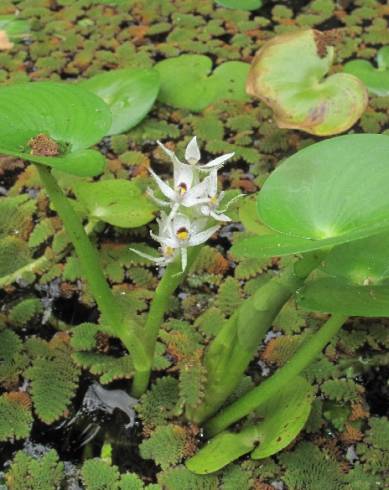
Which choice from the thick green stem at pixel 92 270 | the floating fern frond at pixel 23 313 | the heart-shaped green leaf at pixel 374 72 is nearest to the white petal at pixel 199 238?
the thick green stem at pixel 92 270

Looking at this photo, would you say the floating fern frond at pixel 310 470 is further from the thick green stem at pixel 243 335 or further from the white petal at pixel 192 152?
the white petal at pixel 192 152

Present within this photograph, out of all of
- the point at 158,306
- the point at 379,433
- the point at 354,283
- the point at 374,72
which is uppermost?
the point at 354,283

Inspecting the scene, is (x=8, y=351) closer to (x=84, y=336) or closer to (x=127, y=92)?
(x=84, y=336)

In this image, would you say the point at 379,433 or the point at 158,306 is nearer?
the point at 158,306

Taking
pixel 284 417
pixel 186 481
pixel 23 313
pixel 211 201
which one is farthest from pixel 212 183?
pixel 23 313

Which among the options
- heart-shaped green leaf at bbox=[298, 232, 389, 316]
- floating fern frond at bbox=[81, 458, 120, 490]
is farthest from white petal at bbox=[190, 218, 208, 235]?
floating fern frond at bbox=[81, 458, 120, 490]

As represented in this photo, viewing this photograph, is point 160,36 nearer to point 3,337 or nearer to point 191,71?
point 191,71
